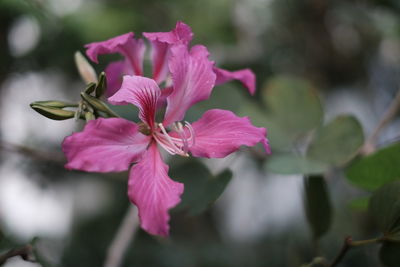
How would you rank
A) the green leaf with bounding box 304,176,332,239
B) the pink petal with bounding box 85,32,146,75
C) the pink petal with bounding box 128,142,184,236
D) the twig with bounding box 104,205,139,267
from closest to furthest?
the pink petal with bounding box 128,142,184,236
the pink petal with bounding box 85,32,146,75
the green leaf with bounding box 304,176,332,239
the twig with bounding box 104,205,139,267

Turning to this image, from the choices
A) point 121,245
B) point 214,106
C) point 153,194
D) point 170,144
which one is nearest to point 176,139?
point 170,144

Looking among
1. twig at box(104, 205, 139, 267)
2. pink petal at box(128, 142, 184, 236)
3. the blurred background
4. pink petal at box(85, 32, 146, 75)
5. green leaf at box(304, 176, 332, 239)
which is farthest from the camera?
the blurred background

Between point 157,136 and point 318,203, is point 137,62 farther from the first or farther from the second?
point 318,203

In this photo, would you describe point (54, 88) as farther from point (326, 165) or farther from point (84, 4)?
point (326, 165)

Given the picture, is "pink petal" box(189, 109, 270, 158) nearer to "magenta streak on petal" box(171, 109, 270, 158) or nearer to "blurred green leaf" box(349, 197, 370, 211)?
"magenta streak on petal" box(171, 109, 270, 158)

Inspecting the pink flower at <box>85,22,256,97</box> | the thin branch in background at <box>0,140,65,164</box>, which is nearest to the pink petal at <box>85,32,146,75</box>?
the pink flower at <box>85,22,256,97</box>
